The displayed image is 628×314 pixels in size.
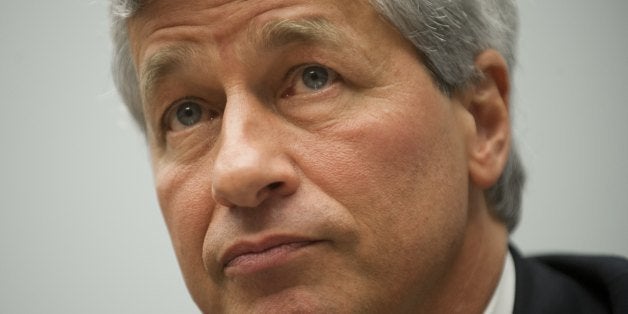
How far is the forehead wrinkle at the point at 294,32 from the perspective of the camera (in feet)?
4.54

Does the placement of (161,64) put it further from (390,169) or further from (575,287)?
(575,287)

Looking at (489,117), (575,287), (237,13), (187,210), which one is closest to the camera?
(237,13)

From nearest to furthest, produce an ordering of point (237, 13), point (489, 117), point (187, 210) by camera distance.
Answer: point (237, 13), point (187, 210), point (489, 117)

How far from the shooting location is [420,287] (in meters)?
1.46

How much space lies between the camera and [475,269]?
5.37ft

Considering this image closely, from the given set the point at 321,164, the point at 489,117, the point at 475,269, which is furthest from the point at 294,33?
the point at 475,269

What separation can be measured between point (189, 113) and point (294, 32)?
0.39 m

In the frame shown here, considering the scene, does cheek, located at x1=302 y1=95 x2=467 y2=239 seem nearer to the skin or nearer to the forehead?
the skin

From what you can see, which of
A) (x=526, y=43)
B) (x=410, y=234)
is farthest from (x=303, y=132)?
(x=526, y=43)

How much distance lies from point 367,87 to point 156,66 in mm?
506

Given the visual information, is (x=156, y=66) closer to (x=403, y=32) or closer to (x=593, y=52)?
(x=403, y=32)

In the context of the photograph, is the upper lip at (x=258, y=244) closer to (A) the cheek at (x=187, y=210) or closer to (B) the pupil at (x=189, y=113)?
(A) the cheek at (x=187, y=210)

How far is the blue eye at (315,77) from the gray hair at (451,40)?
184 millimetres

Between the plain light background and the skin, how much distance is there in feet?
3.43
